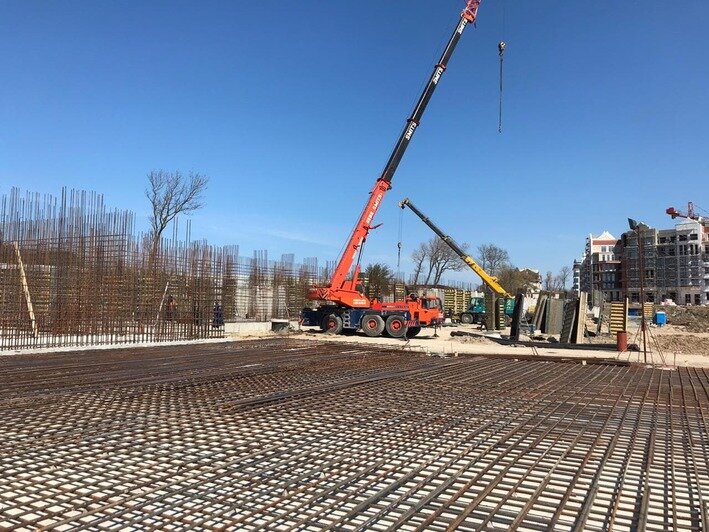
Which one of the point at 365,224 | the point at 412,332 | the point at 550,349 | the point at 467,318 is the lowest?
the point at 550,349

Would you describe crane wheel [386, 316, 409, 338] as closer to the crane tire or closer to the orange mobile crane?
the orange mobile crane

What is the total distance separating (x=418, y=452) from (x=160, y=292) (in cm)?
1172

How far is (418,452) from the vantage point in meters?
4.22

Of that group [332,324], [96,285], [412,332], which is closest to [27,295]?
[96,285]

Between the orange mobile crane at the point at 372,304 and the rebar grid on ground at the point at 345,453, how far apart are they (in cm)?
979

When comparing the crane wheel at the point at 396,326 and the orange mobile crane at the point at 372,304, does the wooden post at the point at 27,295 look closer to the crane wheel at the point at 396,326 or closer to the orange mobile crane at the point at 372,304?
the orange mobile crane at the point at 372,304

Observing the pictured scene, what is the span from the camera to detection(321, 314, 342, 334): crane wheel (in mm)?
18453

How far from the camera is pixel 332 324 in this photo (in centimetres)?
1856

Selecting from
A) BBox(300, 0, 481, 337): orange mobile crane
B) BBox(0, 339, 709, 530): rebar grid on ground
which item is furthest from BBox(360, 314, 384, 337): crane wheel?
BBox(0, 339, 709, 530): rebar grid on ground

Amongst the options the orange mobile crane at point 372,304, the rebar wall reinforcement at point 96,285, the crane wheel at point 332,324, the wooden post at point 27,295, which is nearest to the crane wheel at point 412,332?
the orange mobile crane at point 372,304

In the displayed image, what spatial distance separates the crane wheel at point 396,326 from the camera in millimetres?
17797

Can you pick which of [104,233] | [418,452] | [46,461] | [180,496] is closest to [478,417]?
[418,452]

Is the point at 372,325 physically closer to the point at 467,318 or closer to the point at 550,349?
the point at 550,349

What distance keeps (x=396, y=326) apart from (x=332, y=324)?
2256mm
